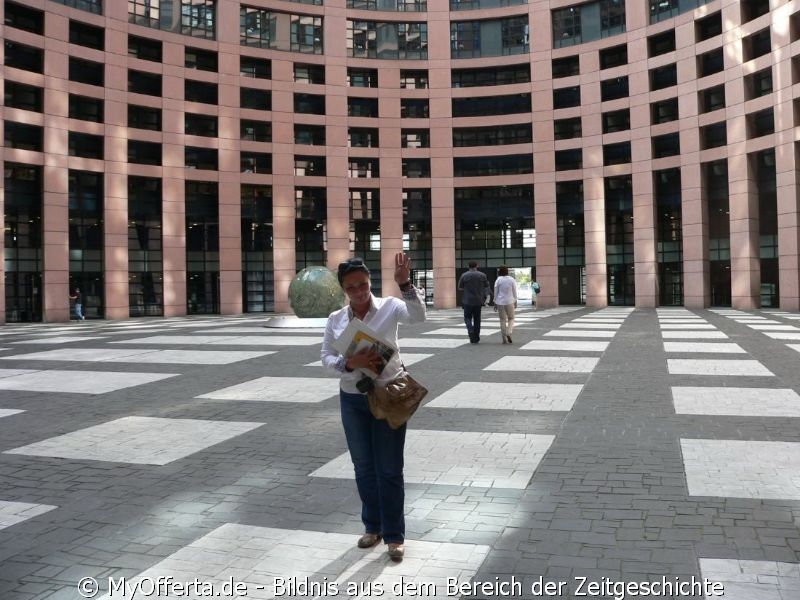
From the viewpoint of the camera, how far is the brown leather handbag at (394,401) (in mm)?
3527

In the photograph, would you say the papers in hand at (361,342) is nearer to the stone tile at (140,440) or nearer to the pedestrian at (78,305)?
the stone tile at (140,440)

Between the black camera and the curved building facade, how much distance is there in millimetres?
33918

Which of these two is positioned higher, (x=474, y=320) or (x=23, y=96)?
(x=23, y=96)

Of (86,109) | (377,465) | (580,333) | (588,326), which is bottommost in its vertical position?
(377,465)

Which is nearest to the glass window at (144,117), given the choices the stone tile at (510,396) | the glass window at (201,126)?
the glass window at (201,126)

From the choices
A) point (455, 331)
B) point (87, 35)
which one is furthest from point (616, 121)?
point (87, 35)

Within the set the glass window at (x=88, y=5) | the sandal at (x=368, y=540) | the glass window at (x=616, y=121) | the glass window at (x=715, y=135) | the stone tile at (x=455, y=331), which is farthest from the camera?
the glass window at (x=616, y=121)

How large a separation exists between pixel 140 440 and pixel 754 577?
554 centimetres

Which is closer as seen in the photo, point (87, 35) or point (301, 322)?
point (301, 322)

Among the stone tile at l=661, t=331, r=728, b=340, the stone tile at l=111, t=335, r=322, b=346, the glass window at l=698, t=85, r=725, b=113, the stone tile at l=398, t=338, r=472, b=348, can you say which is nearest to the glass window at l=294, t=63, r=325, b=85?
the glass window at l=698, t=85, r=725, b=113

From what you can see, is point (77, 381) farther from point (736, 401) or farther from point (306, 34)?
point (306, 34)

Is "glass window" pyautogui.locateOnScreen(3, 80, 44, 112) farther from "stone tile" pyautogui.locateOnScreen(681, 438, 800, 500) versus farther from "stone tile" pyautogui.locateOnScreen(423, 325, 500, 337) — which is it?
"stone tile" pyautogui.locateOnScreen(681, 438, 800, 500)

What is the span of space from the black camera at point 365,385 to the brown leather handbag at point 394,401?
2 cm

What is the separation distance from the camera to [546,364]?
11820mm
